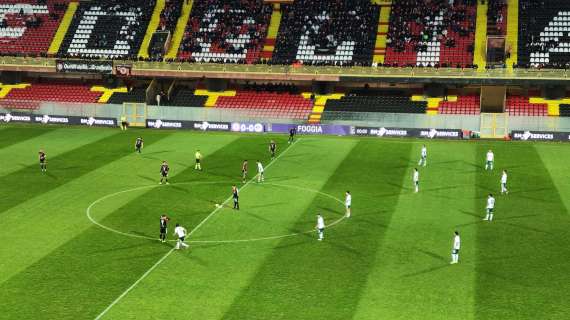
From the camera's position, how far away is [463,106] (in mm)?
73625

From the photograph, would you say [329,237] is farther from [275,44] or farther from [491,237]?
[275,44]

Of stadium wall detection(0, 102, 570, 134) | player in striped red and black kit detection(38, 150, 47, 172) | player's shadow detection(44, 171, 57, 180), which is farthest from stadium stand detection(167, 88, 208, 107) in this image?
player's shadow detection(44, 171, 57, 180)

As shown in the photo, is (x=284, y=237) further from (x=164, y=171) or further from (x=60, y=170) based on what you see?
(x=60, y=170)

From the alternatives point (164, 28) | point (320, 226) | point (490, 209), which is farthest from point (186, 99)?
point (320, 226)

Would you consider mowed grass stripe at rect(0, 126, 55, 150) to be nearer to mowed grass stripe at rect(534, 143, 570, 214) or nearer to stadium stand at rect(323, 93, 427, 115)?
stadium stand at rect(323, 93, 427, 115)

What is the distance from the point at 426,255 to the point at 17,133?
4608 centimetres

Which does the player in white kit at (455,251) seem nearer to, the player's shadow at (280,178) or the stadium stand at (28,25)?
the player's shadow at (280,178)

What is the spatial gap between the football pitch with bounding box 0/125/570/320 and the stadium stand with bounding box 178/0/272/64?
80.9 feet

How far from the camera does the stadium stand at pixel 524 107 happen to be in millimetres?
70625

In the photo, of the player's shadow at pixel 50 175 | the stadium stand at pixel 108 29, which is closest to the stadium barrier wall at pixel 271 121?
the stadium stand at pixel 108 29

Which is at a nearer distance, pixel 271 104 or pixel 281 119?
pixel 281 119

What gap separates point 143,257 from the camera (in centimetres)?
3322

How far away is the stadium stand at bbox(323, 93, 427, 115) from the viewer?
73875mm

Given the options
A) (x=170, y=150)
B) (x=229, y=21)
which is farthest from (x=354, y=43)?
(x=170, y=150)
